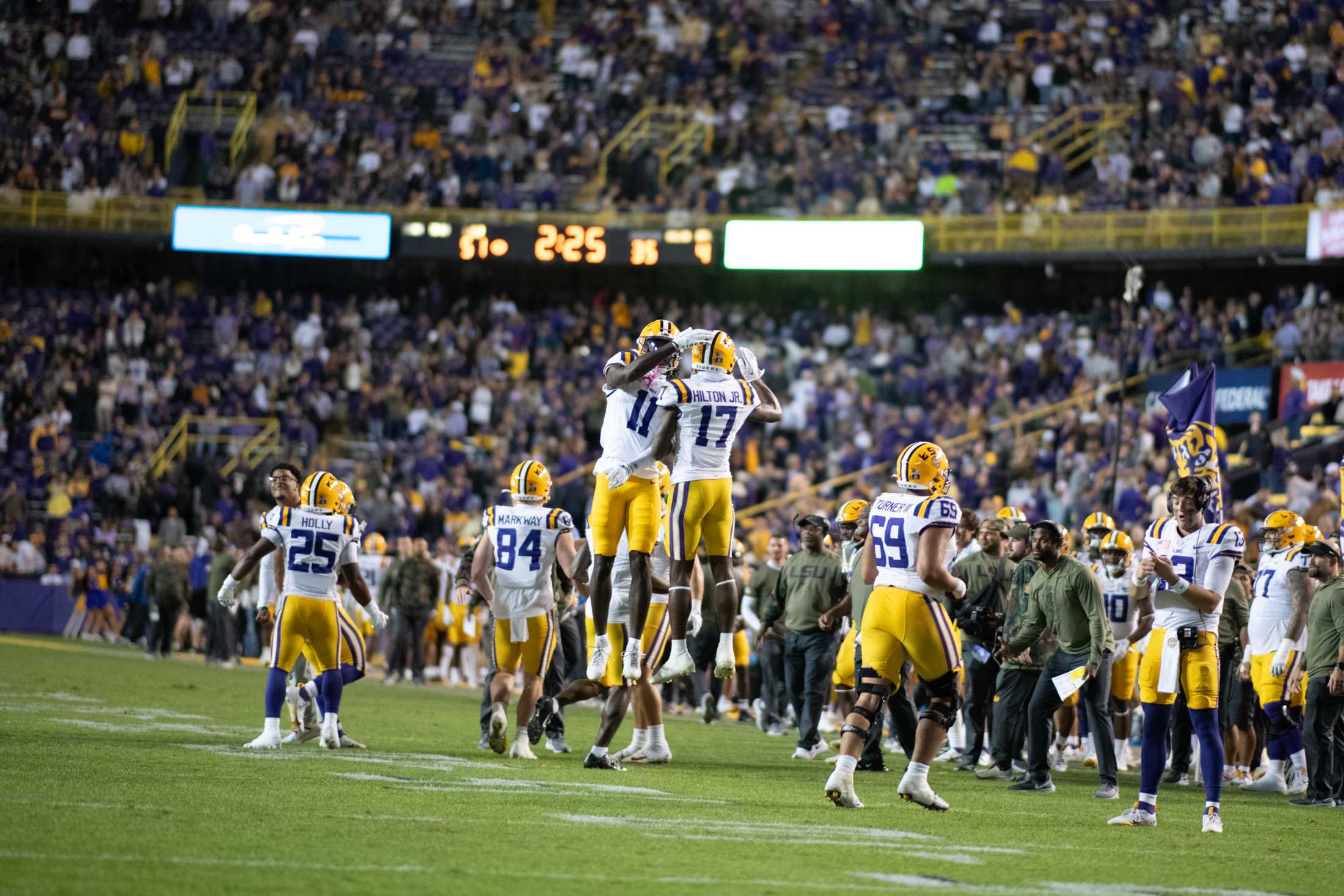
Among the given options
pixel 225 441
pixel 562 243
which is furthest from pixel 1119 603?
pixel 225 441

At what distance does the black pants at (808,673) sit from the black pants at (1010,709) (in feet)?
5.41

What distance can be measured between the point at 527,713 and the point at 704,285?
23.7 meters

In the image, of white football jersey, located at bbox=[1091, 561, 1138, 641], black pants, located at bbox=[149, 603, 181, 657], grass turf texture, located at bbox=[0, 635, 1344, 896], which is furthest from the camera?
black pants, located at bbox=[149, 603, 181, 657]

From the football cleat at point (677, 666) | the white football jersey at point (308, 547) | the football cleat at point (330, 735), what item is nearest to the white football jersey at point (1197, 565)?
the football cleat at point (677, 666)

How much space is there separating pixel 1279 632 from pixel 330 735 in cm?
706

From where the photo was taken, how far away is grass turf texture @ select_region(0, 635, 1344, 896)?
271 inches

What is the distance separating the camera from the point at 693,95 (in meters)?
36.6

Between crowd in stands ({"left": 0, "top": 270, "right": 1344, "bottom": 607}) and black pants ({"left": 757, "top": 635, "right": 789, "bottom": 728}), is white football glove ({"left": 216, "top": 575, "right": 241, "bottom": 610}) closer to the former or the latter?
black pants ({"left": 757, "top": 635, "right": 789, "bottom": 728})

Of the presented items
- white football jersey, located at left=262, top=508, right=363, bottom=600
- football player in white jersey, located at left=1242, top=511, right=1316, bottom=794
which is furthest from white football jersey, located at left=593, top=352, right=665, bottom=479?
football player in white jersey, located at left=1242, top=511, right=1316, bottom=794

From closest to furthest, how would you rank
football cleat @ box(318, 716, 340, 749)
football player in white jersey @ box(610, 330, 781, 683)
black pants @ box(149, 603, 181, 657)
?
football player in white jersey @ box(610, 330, 781, 683)
football cleat @ box(318, 716, 340, 749)
black pants @ box(149, 603, 181, 657)

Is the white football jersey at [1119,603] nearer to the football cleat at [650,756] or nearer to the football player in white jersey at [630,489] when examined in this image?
the football cleat at [650,756]

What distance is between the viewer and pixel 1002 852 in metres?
8.30

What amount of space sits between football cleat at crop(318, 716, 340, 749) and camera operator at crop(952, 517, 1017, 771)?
4.88 m

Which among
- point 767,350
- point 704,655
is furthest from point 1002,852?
point 767,350
